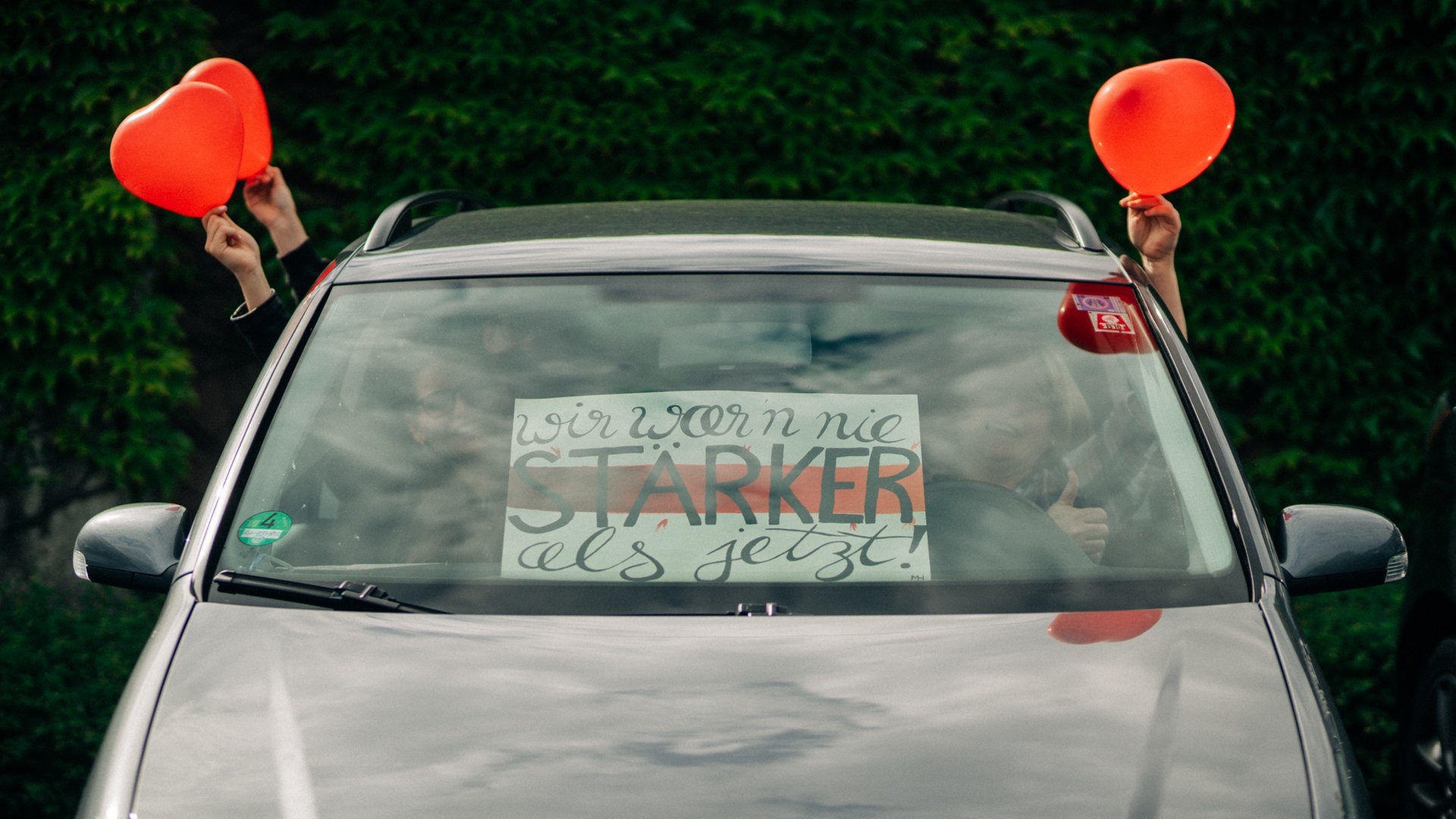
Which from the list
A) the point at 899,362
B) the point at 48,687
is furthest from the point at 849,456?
the point at 48,687

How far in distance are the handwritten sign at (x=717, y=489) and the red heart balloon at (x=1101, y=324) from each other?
14.3 inches

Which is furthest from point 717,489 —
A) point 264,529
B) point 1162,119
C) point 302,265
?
point 302,265

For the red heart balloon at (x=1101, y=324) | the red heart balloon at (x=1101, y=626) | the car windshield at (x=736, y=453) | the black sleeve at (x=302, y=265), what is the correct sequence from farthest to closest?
the black sleeve at (x=302, y=265), the red heart balloon at (x=1101, y=324), the car windshield at (x=736, y=453), the red heart balloon at (x=1101, y=626)

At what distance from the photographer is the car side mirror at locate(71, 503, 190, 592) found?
2125 mm

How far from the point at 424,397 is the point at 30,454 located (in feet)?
13.3

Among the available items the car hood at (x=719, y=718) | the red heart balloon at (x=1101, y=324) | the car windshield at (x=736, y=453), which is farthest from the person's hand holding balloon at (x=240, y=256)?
the red heart balloon at (x=1101, y=324)

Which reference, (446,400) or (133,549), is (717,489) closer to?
(446,400)

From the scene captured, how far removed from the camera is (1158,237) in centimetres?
321

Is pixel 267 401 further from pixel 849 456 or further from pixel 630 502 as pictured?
pixel 849 456

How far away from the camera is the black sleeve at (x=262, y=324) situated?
345 centimetres

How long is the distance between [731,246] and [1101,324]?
0.68 m

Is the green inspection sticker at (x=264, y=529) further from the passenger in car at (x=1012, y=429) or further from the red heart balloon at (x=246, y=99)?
the red heart balloon at (x=246, y=99)

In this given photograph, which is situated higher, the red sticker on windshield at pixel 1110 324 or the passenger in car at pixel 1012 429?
the red sticker on windshield at pixel 1110 324

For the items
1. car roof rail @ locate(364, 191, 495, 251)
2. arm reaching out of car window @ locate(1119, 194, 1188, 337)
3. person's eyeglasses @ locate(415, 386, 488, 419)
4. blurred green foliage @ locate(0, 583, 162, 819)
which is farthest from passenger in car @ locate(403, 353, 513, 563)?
blurred green foliage @ locate(0, 583, 162, 819)
